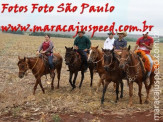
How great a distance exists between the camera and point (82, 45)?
12273mm

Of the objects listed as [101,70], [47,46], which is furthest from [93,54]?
[47,46]

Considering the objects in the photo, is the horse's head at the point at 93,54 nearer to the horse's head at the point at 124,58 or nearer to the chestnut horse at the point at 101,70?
the chestnut horse at the point at 101,70

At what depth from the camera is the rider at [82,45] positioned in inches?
473

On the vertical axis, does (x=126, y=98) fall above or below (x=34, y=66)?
below

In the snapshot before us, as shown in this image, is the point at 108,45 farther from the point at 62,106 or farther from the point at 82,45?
the point at 62,106

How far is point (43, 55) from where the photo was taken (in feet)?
37.2

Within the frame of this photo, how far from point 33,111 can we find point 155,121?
4191 mm

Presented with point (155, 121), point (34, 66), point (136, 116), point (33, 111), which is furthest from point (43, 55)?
point (155, 121)

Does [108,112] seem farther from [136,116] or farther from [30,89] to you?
[30,89]

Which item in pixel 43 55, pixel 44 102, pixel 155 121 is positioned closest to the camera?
pixel 155 121

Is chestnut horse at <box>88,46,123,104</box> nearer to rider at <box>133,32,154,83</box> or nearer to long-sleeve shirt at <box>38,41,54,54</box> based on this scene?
rider at <box>133,32,154,83</box>

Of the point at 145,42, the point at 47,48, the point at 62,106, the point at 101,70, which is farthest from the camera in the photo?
the point at 47,48

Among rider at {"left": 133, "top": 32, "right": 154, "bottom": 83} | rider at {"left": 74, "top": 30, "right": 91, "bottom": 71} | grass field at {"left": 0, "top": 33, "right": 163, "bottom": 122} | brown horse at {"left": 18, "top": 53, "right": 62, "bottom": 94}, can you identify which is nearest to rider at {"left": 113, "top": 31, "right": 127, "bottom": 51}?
rider at {"left": 133, "top": 32, "right": 154, "bottom": 83}

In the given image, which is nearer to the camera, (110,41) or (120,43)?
(120,43)
